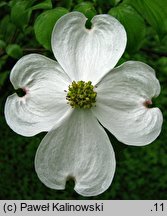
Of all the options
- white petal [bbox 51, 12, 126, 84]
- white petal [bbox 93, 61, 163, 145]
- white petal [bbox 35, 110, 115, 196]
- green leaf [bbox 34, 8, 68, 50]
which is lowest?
white petal [bbox 35, 110, 115, 196]

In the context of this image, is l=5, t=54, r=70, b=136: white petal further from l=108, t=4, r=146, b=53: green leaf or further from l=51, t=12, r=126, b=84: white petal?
l=108, t=4, r=146, b=53: green leaf

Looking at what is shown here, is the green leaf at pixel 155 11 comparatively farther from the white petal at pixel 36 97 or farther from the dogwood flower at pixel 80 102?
the white petal at pixel 36 97

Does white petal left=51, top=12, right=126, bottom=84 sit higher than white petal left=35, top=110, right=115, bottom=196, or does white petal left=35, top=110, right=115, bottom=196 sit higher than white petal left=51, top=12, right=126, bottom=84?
white petal left=51, top=12, right=126, bottom=84

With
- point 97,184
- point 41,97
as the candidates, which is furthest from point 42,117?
point 97,184

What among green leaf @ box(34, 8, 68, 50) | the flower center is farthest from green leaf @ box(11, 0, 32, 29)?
the flower center

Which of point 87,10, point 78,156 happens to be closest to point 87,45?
point 87,10

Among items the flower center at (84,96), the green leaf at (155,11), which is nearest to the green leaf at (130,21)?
the green leaf at (155,11)
